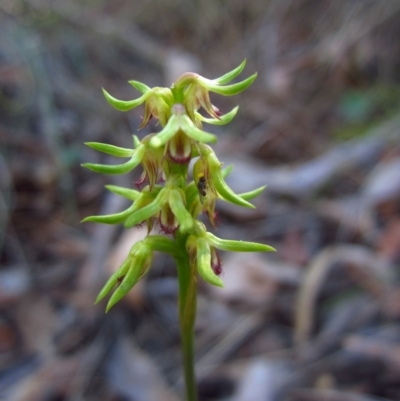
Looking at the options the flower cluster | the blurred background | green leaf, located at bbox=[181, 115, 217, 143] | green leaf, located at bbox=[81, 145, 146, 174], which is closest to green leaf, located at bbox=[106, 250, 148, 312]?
the flower cluster

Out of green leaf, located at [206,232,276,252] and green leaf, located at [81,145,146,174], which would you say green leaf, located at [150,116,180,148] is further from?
green leaf, located at [206,232,276,252]

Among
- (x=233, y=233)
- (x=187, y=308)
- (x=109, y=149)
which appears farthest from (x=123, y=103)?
(x=233, y=233)

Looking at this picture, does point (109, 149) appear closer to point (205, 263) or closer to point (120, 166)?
point (120, 166)

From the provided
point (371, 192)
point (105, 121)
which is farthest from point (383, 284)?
point (105, 121)

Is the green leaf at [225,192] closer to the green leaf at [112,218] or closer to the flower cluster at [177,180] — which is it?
the flower cluster at [177,180]

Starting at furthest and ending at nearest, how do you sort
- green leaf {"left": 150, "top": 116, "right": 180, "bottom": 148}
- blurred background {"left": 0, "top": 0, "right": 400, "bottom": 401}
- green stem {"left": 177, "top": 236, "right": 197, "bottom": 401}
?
1. blurred background {"left": 0, "top": 0, "right": 400, "bottom": 401}
2. green stem {"left": 177, "top": 236, "right": 197, "bottom": 401}
3. green leaf {"left": 150, "top": 116, "right": 180, "bottom": 148}

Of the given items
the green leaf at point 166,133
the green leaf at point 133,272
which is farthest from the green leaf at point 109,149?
the green leaf at point 133,272
